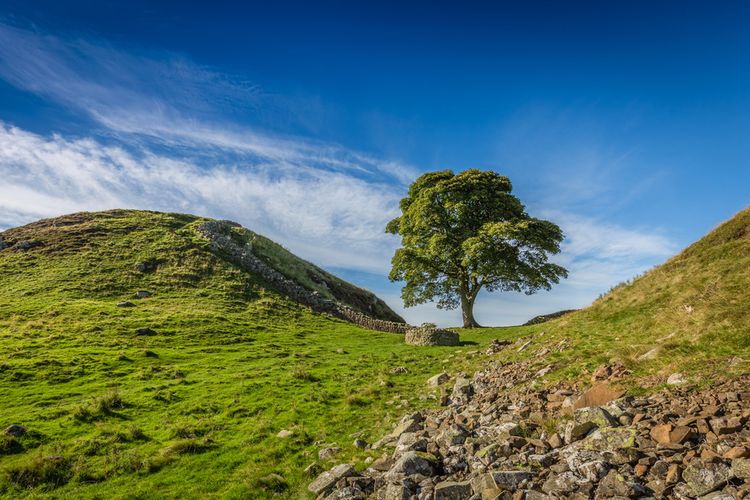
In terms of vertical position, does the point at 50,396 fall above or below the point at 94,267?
below

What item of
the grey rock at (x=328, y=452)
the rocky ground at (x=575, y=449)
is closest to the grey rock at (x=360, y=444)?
the grey rock at (x=328, y=452)

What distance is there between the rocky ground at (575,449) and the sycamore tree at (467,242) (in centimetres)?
2997

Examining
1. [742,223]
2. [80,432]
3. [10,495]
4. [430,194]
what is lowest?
[10,495]

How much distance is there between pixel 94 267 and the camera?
5378 cm

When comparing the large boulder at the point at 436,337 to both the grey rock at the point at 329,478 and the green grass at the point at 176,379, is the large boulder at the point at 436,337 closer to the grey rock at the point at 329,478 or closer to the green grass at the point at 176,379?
the green grass at the point at 176,379

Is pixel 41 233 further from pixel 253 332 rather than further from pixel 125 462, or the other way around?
pixel 125 462

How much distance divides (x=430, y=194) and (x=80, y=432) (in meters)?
36.0

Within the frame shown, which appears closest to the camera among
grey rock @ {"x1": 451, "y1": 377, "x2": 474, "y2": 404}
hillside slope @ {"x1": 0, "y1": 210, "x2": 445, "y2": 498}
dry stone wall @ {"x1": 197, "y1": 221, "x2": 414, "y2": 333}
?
hillside slope @ {"x1": 0, "y1": 210, "x2": 445, "y2": 498}

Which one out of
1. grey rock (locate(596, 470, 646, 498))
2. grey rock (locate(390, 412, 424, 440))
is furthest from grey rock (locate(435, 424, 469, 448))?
grey rock (locate(596, 470, 646, 498))

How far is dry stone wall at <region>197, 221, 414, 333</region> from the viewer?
2109 inches

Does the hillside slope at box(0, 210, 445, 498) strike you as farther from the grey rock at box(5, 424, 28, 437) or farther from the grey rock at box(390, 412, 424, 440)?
the grey rock at box(390, 412, 424, 440)

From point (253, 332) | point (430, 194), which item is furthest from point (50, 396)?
point (430, 194)

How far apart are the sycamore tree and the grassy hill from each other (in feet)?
23.9

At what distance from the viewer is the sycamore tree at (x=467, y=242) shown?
139 feet
